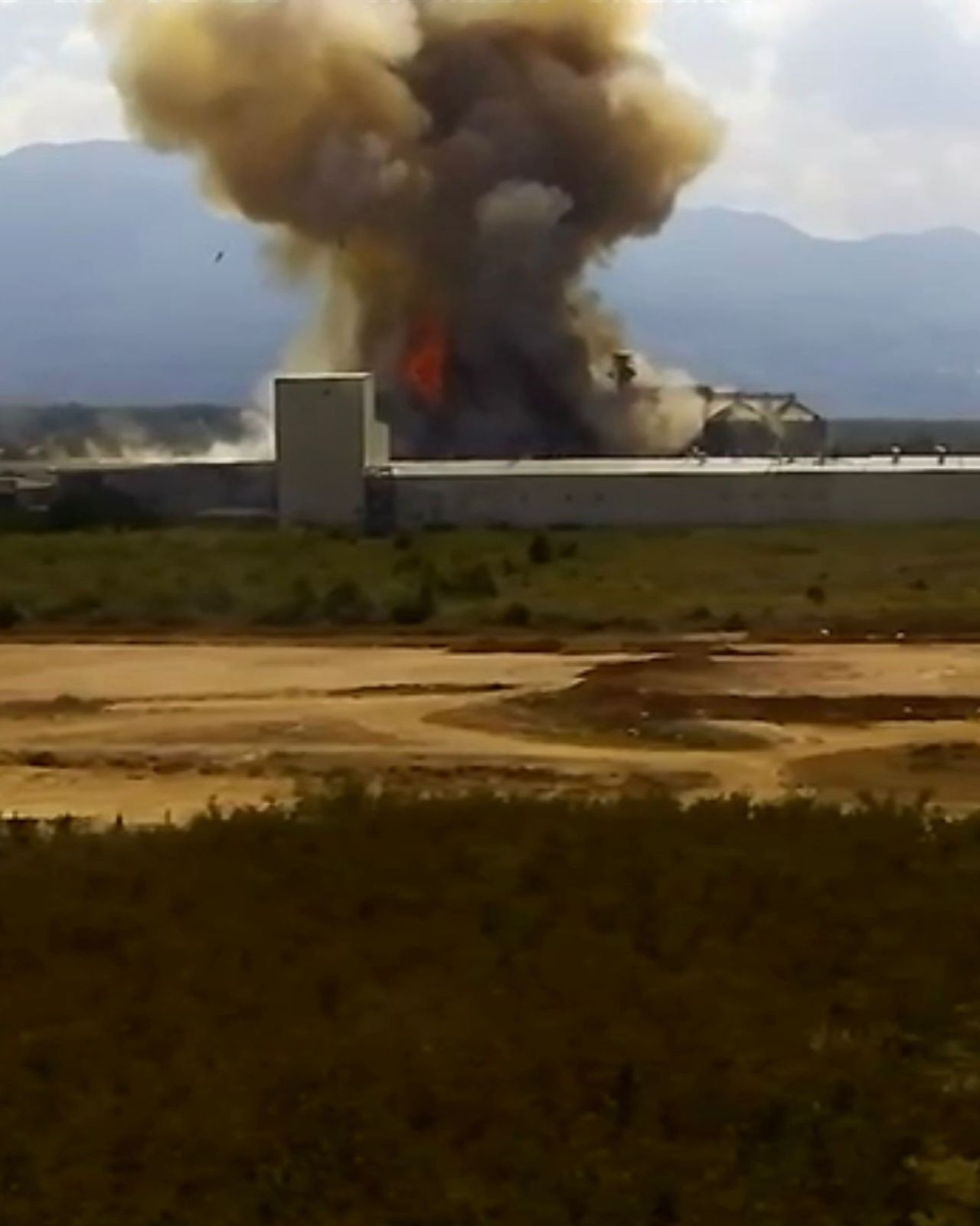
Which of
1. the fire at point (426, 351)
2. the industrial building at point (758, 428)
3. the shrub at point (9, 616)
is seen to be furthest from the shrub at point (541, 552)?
the industrial building at point (758, 428)

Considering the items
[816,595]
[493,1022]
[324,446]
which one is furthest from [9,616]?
[493,1022]

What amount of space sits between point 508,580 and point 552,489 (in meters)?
11.9

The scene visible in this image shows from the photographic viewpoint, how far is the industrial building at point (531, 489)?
5253 centimetres

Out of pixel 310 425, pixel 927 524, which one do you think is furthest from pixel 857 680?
pixel 310 425

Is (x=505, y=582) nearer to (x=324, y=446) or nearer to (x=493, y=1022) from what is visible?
(x=324, y=446)

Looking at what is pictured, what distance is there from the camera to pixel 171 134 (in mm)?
60312

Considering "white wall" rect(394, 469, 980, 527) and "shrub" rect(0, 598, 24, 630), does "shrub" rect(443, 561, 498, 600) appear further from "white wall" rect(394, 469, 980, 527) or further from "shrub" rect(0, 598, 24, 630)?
"white wall" rect(394, 469, 980, 527)

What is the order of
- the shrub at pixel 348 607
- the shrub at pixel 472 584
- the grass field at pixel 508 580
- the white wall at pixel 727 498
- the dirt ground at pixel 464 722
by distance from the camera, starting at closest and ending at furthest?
1. the dirt ground at pixel 464 722
2. the grass field at pixel 508 580
3. the shrub at pixel 348 607
4. the shrub at pixel 472 584
5. the white wall at pixel 727 498

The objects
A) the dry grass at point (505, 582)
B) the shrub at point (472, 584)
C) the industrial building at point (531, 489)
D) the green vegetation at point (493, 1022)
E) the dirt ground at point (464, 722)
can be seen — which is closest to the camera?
the green vegetation at point (493, 1022)

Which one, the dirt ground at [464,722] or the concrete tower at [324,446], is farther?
the concrete tower at [324,446]

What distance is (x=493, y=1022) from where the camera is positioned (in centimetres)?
1077

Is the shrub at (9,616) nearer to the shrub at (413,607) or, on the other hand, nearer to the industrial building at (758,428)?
the shrub at (413,607)

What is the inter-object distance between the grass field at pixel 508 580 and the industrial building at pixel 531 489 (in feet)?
5.84

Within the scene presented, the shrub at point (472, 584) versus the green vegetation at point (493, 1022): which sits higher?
the shrub at point (472, 584)
